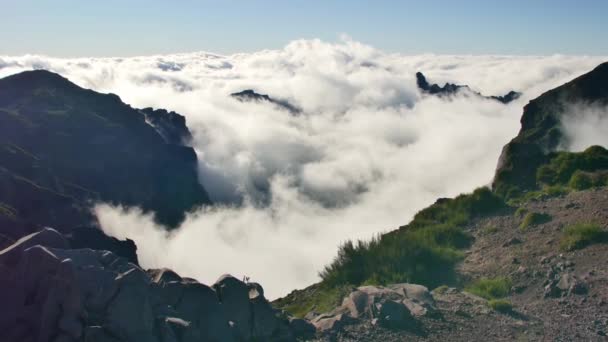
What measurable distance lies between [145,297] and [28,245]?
2113mm

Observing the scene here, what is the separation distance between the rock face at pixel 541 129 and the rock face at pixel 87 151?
2954cm

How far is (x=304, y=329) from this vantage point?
10391mm

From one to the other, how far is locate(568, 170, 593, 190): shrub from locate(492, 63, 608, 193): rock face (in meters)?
2.40

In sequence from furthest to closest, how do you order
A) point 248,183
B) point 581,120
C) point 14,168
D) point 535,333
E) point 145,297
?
point 248,183 → point 14,168 → point 581,120 → point 535,333 → point 145,297

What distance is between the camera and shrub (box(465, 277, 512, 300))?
41.6 feet

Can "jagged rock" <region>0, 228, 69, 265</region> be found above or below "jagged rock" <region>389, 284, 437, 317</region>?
above

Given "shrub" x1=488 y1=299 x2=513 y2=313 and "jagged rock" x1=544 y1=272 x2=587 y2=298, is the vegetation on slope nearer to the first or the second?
"jagged rock" x1=544 y1=272 x2=587 y2=298

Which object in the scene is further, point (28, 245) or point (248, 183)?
point (248, 183)

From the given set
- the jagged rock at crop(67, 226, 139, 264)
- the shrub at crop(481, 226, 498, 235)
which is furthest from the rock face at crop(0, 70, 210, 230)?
the shrub at crop(481, 226, 498, 235)

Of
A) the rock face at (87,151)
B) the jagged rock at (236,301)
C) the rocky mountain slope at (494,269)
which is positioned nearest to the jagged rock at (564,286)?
the rocky mountain slope at (494,269)

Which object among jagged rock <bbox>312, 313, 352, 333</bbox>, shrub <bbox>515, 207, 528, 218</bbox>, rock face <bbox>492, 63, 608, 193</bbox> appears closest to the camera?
jagged rock <bbox>312, 313, 352, 333</bbox>

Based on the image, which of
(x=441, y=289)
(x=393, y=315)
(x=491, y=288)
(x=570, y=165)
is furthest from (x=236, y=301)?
(x=570, y=165)

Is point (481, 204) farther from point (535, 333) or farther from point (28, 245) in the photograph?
point (28, 245)

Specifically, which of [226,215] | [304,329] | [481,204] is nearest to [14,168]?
[481,204]
